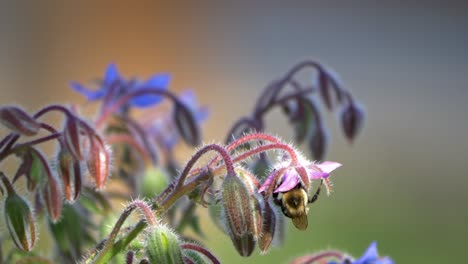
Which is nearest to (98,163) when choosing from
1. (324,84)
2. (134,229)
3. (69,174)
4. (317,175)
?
(69,174)

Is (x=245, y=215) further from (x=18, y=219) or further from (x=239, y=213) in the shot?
(x=18, y=219)

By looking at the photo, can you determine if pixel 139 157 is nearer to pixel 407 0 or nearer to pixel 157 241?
pixel 157 241

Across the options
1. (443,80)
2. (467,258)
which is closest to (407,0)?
(443,80)

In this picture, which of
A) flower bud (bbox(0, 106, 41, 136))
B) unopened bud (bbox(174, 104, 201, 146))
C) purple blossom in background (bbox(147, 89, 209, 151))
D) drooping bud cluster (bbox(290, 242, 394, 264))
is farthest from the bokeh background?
flower bud (bbox(0, 106, 41, 136))

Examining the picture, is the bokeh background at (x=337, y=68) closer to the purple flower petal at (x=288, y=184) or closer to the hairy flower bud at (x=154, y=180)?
the hairy flower bud at (x=154, y=180)

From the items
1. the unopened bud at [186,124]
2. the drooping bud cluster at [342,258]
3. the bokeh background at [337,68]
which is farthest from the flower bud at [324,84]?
the bokeh background at [337,68]

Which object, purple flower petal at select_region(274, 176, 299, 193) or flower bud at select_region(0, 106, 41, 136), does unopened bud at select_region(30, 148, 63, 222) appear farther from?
purple flower petal at select_region(274, 176, 299, 193)
